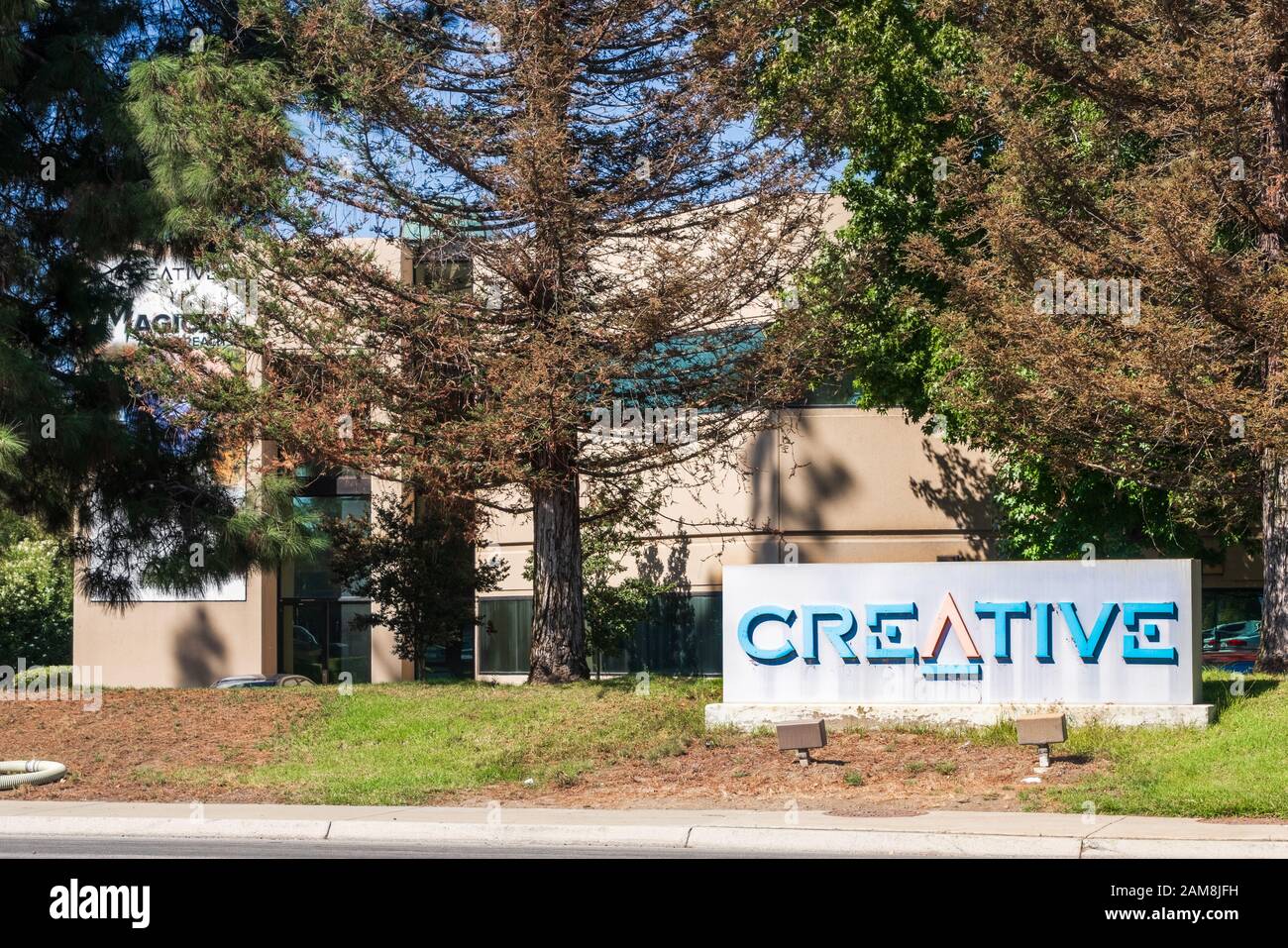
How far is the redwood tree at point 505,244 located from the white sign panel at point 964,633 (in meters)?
3.33

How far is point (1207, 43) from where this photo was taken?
1848 centimetres

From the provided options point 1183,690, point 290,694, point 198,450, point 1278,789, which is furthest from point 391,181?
point 1278,789

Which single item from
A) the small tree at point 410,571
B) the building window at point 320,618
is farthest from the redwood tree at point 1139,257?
the building window at point 320,618

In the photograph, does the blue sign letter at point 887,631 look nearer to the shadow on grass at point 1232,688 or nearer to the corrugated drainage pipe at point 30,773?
the shadow on grass at point 1232,688

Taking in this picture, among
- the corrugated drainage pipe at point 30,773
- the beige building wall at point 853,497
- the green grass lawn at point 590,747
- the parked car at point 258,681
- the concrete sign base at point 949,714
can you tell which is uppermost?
the beige building wall at point 853,497

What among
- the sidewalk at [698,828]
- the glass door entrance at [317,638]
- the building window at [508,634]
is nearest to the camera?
the sidewalk at [698,828]

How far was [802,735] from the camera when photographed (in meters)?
15.3

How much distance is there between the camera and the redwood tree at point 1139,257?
18000 millimetres

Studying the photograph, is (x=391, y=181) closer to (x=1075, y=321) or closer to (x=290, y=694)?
(x=290, y=694)

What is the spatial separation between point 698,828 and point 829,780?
2918 mm

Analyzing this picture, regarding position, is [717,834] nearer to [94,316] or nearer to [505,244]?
[505,244]

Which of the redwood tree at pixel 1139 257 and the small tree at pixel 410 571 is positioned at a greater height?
the redwood tree at pixel 1139 257

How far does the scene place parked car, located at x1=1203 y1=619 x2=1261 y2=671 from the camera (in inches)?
1151

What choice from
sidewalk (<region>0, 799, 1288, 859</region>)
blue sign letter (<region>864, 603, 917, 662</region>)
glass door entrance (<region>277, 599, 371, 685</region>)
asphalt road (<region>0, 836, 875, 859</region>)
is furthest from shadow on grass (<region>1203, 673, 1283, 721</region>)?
glass door entrance (<region>277, 599, 371, 685</region>)
